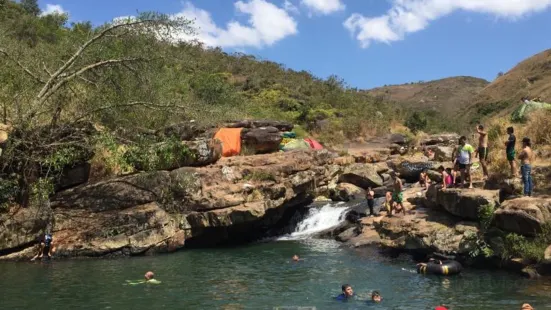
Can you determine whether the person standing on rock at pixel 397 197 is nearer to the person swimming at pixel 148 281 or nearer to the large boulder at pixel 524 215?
the large boulder at pixel 524 215

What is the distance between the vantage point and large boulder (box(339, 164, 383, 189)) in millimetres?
28781

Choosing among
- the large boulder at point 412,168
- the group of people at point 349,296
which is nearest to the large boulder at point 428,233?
the group of people at point 349,296

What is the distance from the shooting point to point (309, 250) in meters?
→ 19.8

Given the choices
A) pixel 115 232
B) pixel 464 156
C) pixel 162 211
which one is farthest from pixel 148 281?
pixel 464 156

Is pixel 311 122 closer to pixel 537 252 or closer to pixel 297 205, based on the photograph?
pixel 297 205

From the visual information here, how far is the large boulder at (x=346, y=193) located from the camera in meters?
27.3

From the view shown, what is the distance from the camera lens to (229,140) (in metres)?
25.5

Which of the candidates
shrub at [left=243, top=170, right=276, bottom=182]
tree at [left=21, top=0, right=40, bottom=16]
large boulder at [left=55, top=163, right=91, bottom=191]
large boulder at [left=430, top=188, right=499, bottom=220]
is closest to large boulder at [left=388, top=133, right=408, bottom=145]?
shrub at [left=243, top=170, right=276, bottom=182]

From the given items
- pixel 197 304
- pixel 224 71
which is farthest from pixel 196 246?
pixel 224 71

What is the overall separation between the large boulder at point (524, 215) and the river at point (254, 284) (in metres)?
1.43

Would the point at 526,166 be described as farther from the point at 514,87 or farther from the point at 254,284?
the point at 514,87

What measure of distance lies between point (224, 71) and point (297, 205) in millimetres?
41502

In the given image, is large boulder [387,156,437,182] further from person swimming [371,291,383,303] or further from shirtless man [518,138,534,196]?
person swimming [371,291,383,303]

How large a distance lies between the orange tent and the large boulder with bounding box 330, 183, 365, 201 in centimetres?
630
